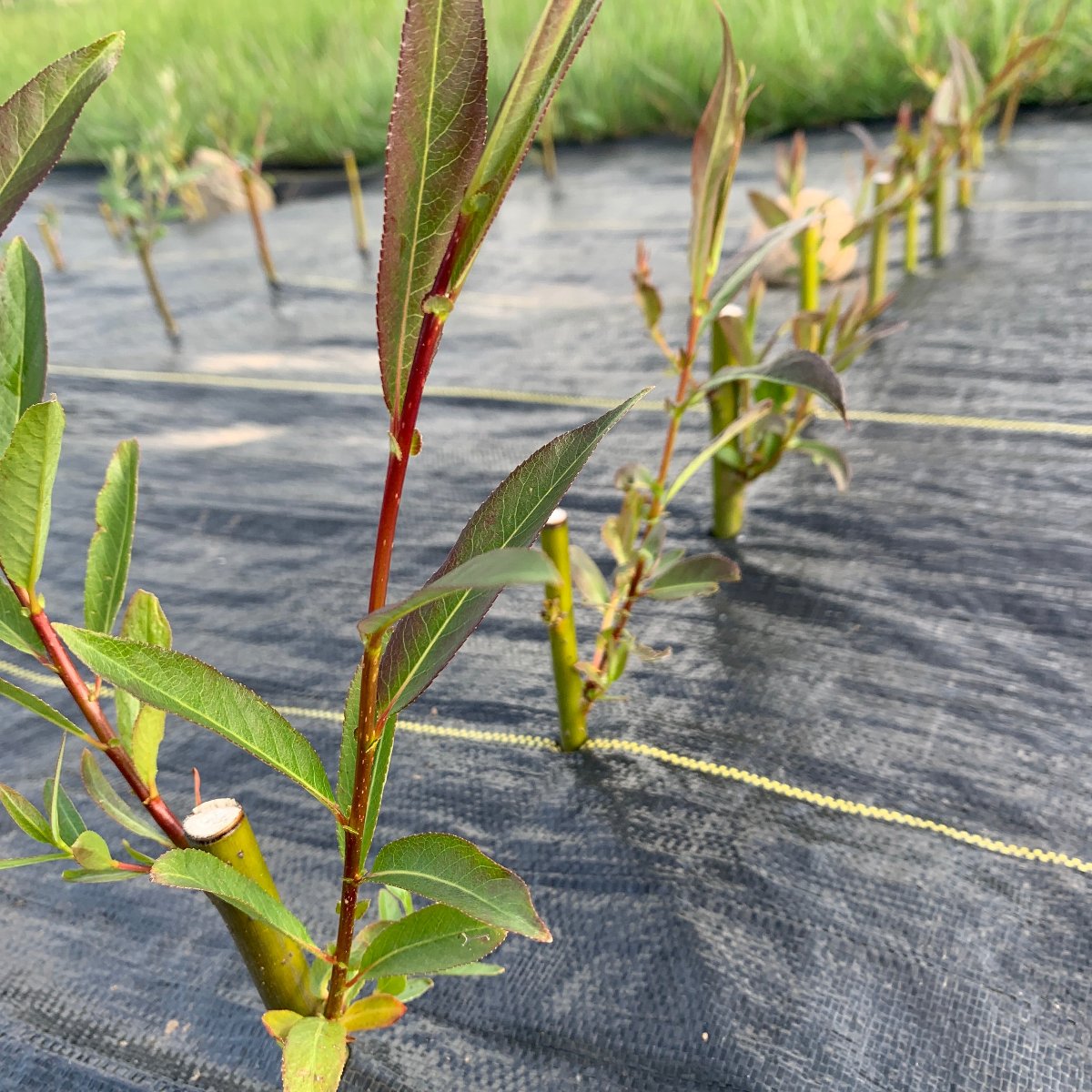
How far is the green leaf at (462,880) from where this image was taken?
472 millimetres

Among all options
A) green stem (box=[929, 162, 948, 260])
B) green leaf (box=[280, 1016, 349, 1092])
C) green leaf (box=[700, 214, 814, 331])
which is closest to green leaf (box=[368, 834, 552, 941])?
green leaf (box=[280, 1016, 349, 1092])

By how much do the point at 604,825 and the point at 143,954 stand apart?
1.39 feet

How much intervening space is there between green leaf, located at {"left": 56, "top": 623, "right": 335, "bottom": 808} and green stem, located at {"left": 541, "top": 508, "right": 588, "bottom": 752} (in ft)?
1.14

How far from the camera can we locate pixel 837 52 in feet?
10.2

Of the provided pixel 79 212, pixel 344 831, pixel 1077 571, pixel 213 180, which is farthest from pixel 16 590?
pixel 79 212

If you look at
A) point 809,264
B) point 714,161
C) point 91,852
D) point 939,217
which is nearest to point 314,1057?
point 91,852

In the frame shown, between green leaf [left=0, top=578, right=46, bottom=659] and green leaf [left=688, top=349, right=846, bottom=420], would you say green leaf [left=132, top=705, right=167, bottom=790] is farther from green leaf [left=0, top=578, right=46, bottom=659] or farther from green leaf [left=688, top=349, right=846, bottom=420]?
green leaf [left=688, top=349, right=846, bottom=420]

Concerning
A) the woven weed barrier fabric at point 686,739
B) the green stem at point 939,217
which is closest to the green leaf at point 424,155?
the woven weed barrier fabric at point 686,739

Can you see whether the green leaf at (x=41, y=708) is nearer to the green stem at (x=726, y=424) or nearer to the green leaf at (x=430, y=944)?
the green leaf at (x=430, y=944)

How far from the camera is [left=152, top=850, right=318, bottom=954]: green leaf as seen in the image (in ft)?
1.56

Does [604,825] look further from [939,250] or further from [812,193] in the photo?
[939,250]

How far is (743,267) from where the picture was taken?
94 cm

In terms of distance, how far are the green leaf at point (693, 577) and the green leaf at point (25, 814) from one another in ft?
1.96

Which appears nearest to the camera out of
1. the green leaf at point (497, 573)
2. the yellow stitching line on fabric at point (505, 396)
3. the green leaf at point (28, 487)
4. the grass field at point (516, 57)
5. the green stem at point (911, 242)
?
the green leaf at point (497, 573)
